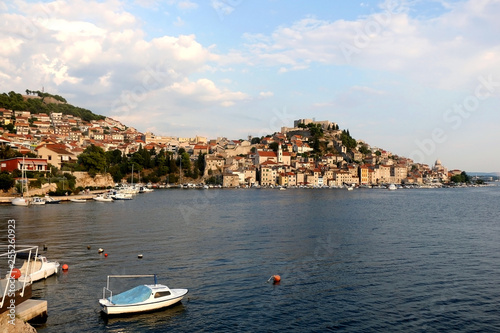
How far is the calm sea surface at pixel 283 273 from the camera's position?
40.9 ft

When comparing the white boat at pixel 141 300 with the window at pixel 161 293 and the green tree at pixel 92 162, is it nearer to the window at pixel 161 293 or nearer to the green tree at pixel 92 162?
the window at pixel 161 293

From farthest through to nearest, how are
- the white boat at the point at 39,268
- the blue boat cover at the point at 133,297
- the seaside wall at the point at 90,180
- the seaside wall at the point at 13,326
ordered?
1. the seaside wall at the point at 90,180
2. the white boat at the point at 39,268
3. the blue boat cover at the point at 133,297
4. the seaside wall at the point at 13,326

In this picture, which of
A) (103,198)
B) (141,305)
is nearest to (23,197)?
(103,198)

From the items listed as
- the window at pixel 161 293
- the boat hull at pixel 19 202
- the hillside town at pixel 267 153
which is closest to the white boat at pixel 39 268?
the window at pixel 161 293

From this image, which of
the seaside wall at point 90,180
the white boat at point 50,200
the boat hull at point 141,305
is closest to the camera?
the boat hull at point 141,305

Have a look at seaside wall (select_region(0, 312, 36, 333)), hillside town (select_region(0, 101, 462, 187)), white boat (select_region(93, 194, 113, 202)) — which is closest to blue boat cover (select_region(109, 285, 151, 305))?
seaside wall (select_region(0, 312, 36, 333))

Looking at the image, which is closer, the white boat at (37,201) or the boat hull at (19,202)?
the boat hull at (19,202)

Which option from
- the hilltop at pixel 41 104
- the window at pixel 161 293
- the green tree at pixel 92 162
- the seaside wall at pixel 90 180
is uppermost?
the hilltop at pixel 41 104

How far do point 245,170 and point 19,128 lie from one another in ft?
205

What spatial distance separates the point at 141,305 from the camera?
13078 millimetres

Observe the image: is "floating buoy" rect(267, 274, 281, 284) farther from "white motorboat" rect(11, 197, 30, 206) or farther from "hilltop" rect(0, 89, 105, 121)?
"hilltop" rect(0, 89, 105, 121)

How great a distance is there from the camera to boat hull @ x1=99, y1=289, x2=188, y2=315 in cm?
1270

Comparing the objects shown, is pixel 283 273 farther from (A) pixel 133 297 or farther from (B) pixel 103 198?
(B) pixel 103 198

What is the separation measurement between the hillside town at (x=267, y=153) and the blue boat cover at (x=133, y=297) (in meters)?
83.7
